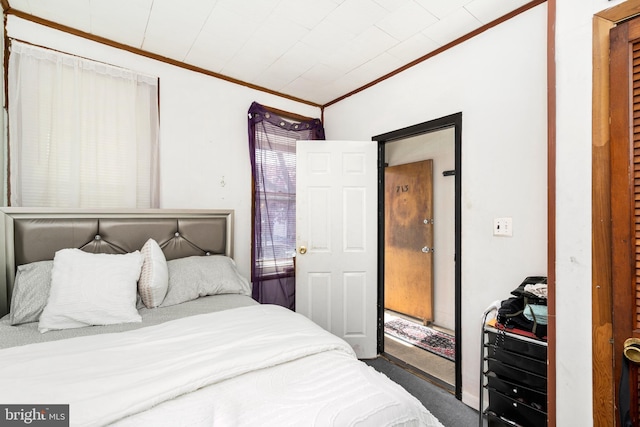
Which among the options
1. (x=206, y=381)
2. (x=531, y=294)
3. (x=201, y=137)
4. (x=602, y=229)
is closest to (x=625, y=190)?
(x=602, y=229)

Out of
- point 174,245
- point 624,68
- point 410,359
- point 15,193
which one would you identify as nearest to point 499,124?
point 624,68

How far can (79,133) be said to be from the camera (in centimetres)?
210

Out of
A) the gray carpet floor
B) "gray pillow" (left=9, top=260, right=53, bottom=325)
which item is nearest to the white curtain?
"gray pillow" (left=9, top=260, right=53, bottom=325)

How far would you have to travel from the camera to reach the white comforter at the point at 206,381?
850mm

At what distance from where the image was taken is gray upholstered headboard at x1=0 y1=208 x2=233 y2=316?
5.89 ft

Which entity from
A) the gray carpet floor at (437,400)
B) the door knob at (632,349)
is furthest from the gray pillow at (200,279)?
the door knob at (632,349)

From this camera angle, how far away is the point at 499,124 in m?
1.94

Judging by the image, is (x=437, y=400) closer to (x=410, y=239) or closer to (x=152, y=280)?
(x=410, y=239)

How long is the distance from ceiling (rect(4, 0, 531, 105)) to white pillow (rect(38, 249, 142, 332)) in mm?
1598

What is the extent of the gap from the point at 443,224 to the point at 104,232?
131 inches

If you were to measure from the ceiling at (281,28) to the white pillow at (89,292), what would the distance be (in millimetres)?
1598

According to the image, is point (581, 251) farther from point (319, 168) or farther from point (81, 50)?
point (81, 50)

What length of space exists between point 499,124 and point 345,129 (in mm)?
1590

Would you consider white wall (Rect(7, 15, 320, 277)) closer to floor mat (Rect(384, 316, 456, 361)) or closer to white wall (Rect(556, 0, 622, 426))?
floor mat (Rect(384, 316, 456, 361))
